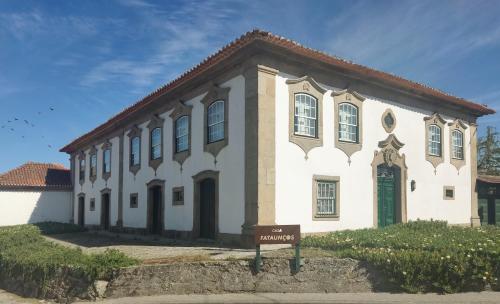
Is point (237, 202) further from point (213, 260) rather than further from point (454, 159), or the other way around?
point (454, 159)

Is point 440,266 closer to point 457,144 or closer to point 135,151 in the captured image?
point 457,144

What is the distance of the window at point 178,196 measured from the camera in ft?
54.8

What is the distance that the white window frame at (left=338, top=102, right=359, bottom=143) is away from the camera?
15.3 m

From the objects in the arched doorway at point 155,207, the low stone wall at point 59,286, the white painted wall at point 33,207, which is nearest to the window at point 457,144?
the arched doorway at point 155,207

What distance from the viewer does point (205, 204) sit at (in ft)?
50.8

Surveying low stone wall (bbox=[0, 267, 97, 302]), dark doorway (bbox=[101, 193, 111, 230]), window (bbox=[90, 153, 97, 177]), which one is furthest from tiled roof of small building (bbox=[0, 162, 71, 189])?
low stone wall (bbox=[0, 267, 97, 302])

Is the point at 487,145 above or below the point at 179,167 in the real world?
above

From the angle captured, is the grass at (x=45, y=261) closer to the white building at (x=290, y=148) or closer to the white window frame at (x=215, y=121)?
the white building at (x=290, y=148)

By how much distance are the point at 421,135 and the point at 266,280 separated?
11513 mm

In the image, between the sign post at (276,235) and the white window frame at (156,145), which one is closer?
the sign post at (276,235)

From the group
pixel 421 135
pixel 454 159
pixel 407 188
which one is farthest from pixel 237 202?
pixel 454 159

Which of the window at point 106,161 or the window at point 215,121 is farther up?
the window at point 215,121

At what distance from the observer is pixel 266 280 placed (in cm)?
910

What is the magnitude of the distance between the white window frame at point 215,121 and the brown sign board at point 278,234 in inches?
224
